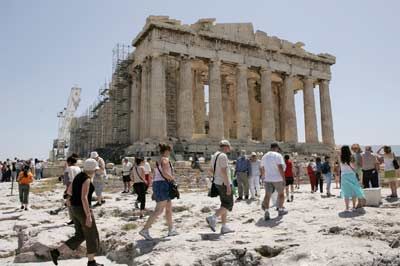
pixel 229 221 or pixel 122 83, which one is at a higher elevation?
pixel 122 83

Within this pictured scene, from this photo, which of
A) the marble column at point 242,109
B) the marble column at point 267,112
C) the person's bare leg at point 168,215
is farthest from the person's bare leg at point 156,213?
the marble column at point 267,112

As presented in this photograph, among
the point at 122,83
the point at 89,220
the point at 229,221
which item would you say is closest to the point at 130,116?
the point at 122,83

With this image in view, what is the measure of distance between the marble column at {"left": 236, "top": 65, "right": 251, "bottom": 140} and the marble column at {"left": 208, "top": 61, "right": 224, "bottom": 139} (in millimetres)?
2058

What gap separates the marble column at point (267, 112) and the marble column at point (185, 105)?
317 inches

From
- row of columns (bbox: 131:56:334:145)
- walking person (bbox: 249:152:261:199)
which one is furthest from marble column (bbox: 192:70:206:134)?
walking person (bbox: 249:152:261:199)

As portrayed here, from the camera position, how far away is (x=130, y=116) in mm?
36312

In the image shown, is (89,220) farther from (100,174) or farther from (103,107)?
(103,107)

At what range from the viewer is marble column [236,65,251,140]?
3322 centimetres

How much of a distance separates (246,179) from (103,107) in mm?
35647

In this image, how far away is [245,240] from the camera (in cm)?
627

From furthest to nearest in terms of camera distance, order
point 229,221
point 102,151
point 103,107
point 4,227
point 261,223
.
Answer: point 103,107, point 102,151, point 4,227, point 229,221, point 261,223

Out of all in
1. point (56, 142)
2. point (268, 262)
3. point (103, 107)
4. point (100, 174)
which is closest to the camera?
point (268, 262)

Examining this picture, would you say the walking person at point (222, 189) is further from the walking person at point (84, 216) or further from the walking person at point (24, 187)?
the walking person at point (24, 187)

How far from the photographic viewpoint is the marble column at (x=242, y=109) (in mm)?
33219
